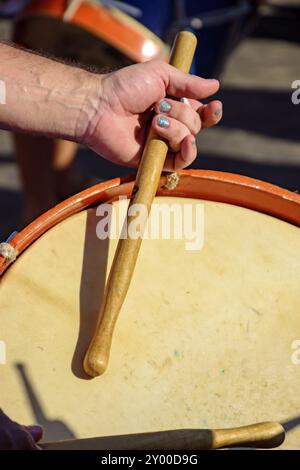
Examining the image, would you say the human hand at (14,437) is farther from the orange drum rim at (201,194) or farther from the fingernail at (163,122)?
the fingernail at (163,122)

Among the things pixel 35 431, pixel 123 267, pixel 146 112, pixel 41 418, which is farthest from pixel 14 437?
pixel 146 112

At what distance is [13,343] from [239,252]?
1.35ft

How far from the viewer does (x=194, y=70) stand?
274 centimetres

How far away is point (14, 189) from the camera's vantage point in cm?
326

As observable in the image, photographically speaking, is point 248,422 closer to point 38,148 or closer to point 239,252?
point 239,252

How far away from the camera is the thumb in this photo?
42.5 inches

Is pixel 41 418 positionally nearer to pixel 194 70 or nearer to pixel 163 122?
pixel 163 122

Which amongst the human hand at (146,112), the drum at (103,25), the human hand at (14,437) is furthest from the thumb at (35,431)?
the drum at (103,25)

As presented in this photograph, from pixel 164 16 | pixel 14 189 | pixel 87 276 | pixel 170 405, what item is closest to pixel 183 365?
pixel 170 405

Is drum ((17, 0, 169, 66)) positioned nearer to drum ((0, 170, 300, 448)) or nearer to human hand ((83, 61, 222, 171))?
human hand ((83, 61, 222, 171))

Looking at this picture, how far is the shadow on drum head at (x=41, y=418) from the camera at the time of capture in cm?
120

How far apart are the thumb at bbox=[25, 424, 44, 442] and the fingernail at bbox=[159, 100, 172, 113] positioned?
0.60 m

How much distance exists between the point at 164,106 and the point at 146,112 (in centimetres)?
7

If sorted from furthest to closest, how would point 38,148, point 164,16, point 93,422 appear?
point 38,148, point 164,16, point 93,422
